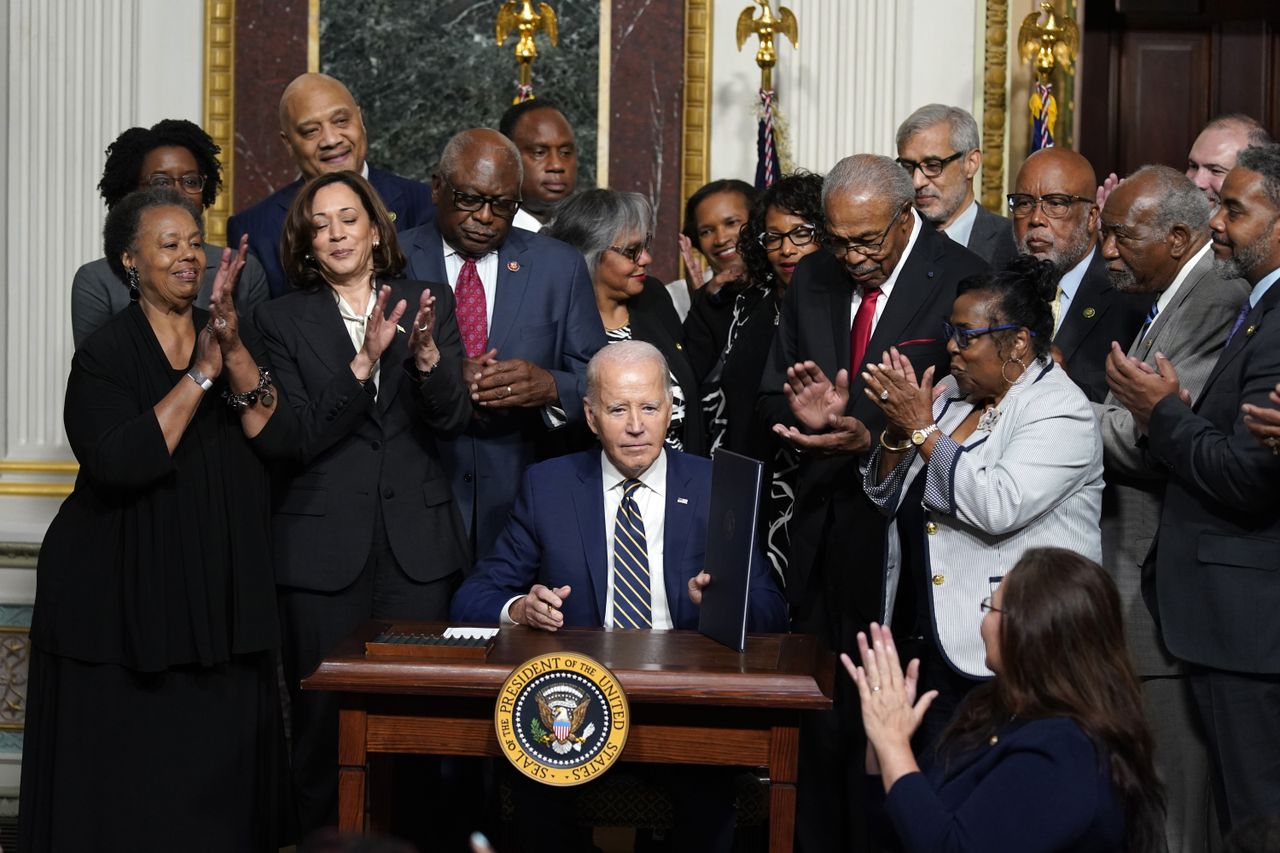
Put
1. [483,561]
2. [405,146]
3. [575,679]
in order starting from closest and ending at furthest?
[575,679] < [483,561] < [405,146]

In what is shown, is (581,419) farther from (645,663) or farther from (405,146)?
(405,146)

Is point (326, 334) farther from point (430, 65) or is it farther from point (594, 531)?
point (430, 65)

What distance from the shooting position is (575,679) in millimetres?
3533

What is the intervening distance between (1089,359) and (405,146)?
338cm

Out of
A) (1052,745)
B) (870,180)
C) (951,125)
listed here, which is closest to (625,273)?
(870,180)

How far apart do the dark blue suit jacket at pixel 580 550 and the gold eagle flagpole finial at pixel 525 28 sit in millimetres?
2758

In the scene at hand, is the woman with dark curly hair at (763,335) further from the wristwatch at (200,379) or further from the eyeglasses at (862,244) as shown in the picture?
the wristwatch at (200,379)

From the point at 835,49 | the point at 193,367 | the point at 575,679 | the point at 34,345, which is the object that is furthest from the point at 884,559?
the point at 34,345

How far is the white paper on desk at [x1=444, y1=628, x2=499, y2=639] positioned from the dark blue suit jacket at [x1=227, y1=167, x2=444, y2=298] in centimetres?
140

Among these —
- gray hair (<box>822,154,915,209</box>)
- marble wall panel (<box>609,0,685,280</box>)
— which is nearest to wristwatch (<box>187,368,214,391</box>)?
gray hair (<box>822,154,915,209</box>)

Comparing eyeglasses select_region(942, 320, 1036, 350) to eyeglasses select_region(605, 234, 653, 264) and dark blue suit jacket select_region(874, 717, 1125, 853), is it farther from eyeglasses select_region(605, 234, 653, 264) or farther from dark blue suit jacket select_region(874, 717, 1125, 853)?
eyeglasses select_region(605, 234, 653, 264)

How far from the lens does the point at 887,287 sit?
470 centimetres

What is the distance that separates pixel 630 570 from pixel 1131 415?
1.39 m

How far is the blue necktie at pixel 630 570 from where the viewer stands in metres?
4.20
